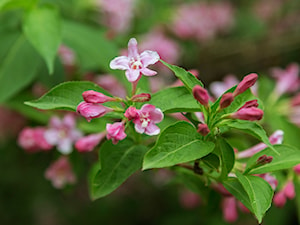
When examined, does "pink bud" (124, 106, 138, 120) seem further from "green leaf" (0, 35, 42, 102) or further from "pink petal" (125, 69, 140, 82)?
"green leaf" (0, 35, 42, 102)

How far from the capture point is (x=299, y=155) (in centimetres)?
128

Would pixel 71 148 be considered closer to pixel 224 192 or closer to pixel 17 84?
pixel 17 84

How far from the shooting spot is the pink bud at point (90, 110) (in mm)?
1206

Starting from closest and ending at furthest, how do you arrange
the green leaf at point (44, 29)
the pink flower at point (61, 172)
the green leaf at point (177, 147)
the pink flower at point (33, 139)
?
the green leaf at point (177, 147), the green leaf at point (44, 29), the pink flower at point (33, 139), the pink flower at point (61, 172)

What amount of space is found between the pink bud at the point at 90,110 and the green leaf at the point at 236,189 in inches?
14.2

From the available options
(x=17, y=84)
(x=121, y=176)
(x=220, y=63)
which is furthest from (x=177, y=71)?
(x=220, y=63)

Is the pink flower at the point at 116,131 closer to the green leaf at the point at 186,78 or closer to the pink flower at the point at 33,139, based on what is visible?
the green leaf at the point at 186,78

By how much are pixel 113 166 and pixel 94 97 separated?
209 mm

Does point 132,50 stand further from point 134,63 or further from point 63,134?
point 63,134

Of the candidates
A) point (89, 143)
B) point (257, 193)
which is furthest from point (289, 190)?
point (89, 143)

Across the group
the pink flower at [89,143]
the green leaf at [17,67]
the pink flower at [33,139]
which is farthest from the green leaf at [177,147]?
the green leaf at [17,67]

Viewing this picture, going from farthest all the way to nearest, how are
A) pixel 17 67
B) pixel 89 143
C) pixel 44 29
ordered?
pixel 17 67 < pixel 44 29 < pixel 89 143

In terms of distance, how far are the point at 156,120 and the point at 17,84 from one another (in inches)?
30.3

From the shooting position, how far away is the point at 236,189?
1259 millimetres
